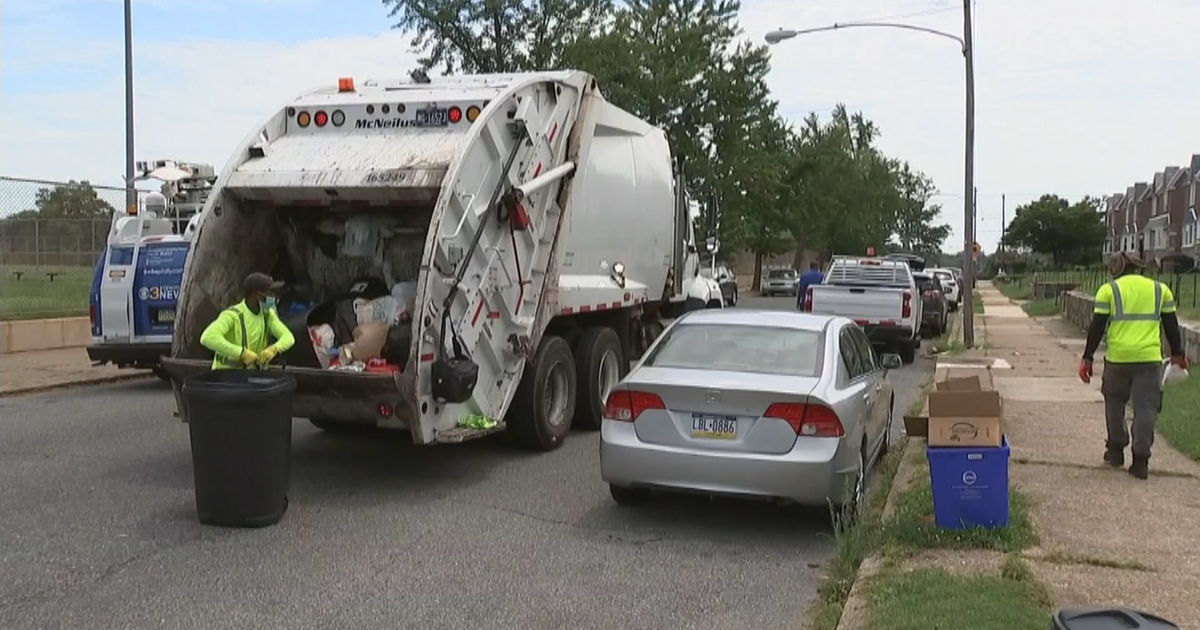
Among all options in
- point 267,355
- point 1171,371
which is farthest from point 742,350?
point 1171,371

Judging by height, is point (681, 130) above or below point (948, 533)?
above

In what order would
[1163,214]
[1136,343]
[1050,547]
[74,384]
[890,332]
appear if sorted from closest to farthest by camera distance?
[1050,547] < [1136,343] < [74,384] < [890,332] < [1163,214]

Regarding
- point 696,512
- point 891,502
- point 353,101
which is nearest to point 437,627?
point 696,512

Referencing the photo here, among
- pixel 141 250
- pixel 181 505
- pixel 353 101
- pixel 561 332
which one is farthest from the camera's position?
pixel 141 250

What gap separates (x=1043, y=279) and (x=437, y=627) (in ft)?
157

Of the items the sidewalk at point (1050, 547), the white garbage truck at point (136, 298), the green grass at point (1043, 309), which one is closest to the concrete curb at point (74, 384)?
Result: the white garbage truck at point (136, 298)

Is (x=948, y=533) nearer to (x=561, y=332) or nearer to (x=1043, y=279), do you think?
(x=561, y=332)

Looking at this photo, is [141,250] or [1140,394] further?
[141,250]

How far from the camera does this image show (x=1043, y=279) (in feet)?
161

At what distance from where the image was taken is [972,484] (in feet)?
21.4

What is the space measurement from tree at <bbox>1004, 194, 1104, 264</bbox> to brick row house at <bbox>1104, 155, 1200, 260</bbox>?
311 cm

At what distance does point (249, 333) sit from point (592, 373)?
3620mm

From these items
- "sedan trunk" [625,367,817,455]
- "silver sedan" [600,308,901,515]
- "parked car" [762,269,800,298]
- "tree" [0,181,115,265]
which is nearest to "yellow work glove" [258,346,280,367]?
"silver sedan" [600,308,901,515]

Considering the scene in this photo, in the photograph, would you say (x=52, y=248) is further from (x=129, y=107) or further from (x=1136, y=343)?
(x=1136, y=343)
